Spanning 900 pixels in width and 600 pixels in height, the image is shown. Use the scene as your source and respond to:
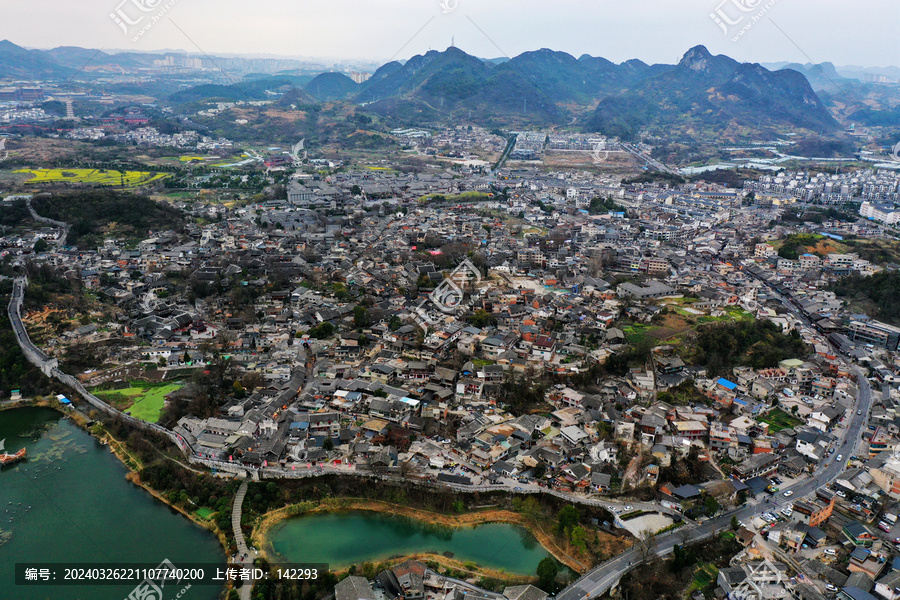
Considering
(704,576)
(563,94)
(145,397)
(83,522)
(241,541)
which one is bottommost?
(83,522)

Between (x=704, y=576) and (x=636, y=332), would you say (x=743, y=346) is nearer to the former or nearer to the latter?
(x=636, y=332)

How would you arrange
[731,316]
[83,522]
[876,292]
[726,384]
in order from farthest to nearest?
[876,292] → [731,316] → [726,384] → [83,522]

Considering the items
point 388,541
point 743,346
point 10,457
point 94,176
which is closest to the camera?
point 388,541

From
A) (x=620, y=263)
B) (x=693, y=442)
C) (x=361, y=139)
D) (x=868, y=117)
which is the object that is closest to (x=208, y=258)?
(x=620, y=263)

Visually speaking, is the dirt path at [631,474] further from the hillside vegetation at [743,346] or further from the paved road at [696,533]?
the hillside vegetation at [743,346]

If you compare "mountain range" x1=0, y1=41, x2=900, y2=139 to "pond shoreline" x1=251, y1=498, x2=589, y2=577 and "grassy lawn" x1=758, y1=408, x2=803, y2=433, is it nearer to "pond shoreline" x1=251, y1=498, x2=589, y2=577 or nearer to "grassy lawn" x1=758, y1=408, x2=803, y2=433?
"grassy lawn" x1=758, y1=408, x2=803, y2=433

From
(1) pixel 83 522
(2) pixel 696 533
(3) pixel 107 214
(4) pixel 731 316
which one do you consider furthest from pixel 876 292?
(3) pixel 107 214

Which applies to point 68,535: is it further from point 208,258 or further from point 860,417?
point 860,417

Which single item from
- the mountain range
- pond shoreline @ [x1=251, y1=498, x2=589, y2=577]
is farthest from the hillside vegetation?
the mountain range
